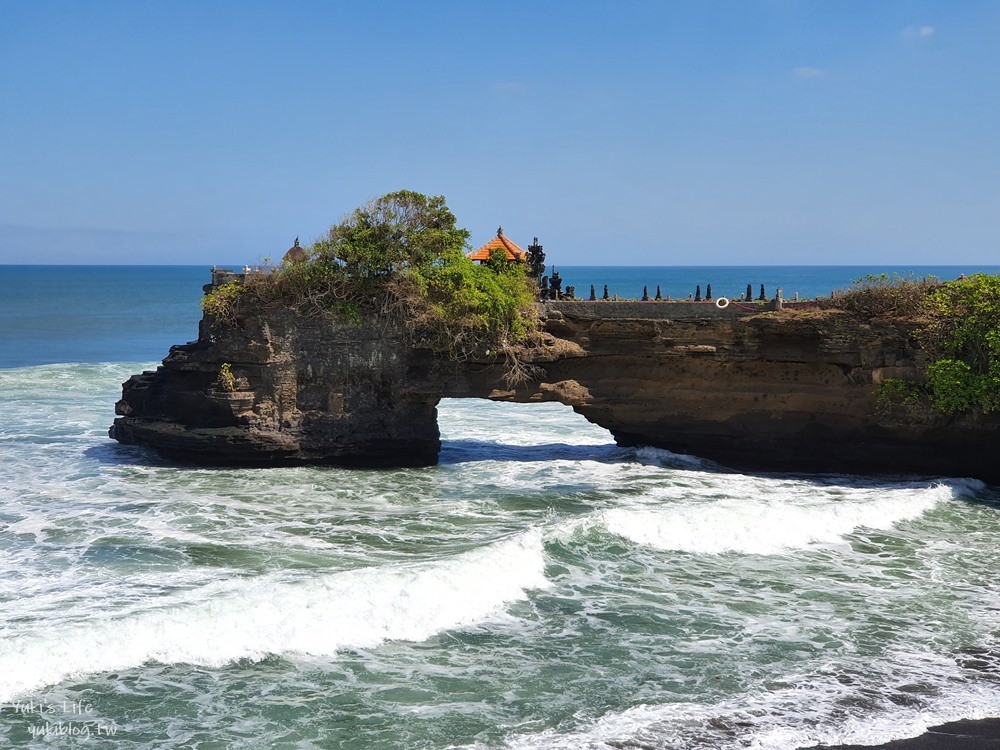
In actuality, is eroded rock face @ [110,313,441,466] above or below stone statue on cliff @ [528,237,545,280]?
below

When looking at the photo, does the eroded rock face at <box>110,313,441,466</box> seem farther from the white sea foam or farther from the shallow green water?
the white sea foam

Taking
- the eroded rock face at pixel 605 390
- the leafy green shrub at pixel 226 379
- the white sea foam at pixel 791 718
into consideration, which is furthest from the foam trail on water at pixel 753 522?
the leafy green shrub at pixel 226 379

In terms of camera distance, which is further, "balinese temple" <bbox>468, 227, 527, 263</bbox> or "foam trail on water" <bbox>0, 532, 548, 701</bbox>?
"balinese temple" <bbox>468, 227, 527, 263</bbox>

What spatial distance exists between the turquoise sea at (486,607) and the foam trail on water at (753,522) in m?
0.05

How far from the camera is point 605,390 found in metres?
22.0

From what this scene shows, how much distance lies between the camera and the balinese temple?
22094 millimetres

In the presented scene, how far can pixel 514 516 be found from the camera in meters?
17.1

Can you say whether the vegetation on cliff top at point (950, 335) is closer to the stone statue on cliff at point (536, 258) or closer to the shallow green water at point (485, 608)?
the shallow green water at point (485, 608)

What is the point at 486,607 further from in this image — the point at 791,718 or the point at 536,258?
the point at 536,258

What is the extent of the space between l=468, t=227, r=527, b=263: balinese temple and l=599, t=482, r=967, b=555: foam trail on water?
763 cm

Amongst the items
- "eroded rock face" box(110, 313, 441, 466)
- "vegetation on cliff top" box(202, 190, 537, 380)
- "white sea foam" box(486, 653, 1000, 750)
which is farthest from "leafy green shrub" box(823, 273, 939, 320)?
"white sea foam" box(486, 653, 1000, 750)

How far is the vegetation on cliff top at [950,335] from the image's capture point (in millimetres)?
18891

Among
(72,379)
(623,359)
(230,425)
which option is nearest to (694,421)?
(623,359)

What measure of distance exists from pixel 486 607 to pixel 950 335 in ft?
40.1
